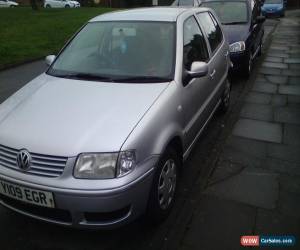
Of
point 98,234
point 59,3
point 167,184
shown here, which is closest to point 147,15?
point 167,184

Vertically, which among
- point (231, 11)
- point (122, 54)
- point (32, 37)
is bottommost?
point (32, 37)

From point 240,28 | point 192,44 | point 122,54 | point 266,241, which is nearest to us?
point 266,241

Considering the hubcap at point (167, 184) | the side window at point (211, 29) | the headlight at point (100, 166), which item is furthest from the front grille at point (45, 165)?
the side window at point (211, 29)

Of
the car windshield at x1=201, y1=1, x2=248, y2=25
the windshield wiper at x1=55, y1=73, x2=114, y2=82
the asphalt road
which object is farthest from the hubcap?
the car windshield at x1=201, y1=1, x2=248, y2=25

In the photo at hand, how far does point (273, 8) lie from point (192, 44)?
23310 millimetres

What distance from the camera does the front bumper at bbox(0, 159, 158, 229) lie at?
111 inches

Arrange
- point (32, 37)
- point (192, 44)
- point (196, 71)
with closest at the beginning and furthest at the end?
point (196, 71)
point (192, 44)
point (32, 37)

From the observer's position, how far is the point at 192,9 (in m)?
5.05

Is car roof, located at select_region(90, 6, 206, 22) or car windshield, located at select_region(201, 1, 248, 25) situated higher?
car roof, located at select_region(90, 6, 206, 22)

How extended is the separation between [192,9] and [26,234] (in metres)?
3.37

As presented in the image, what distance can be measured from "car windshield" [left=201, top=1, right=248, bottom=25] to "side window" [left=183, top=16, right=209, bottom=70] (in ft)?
15.3

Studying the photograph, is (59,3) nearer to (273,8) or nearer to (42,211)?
(273,8)

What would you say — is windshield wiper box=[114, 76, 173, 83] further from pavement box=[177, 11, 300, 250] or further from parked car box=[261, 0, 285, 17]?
parked car box=[261, 0, 285, 17]

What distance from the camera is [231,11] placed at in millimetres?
9430
